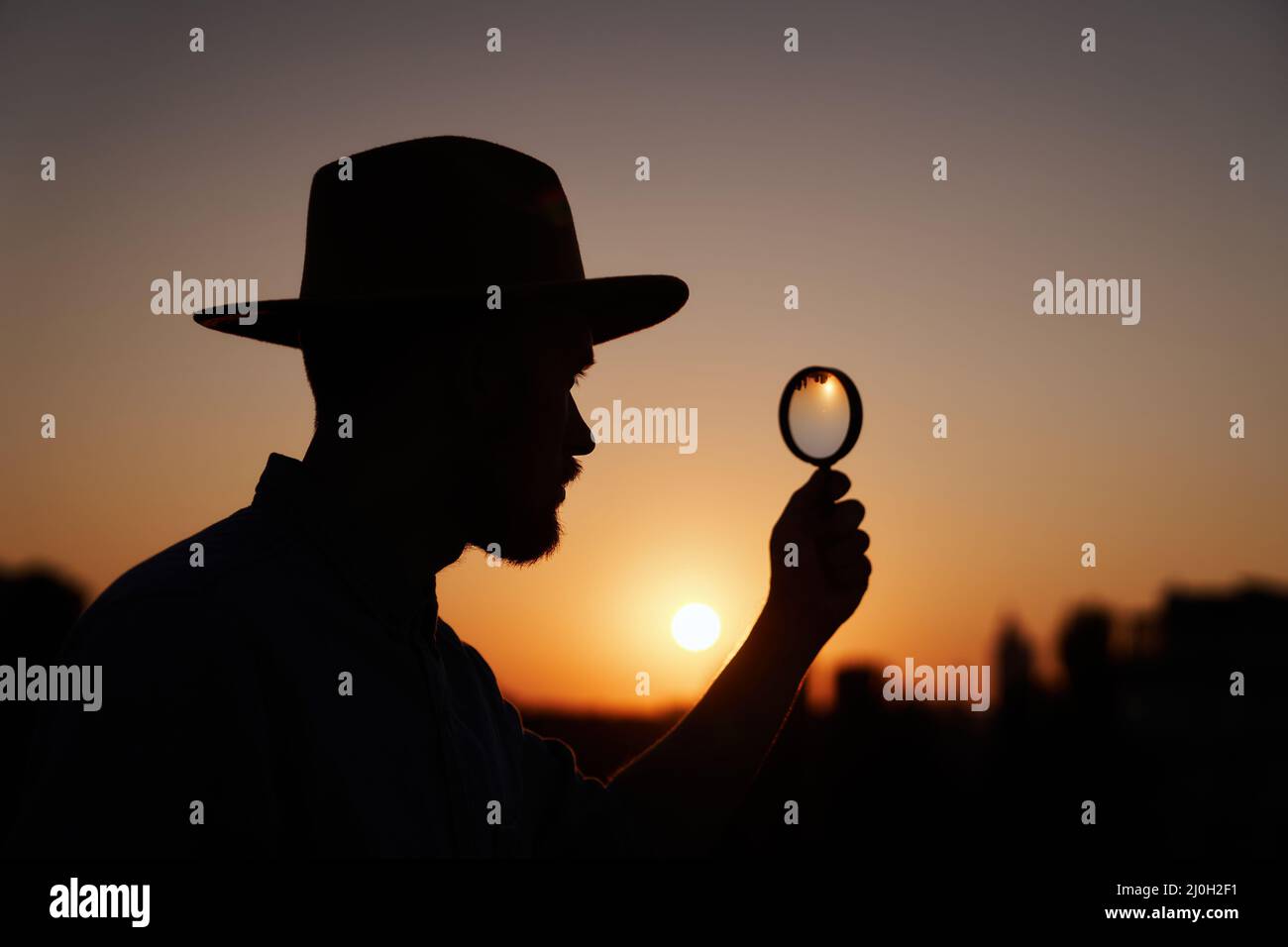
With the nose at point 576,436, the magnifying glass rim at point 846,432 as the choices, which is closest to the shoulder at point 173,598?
the nose at point 576,436

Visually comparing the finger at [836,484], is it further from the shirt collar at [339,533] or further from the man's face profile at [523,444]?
the shirt collar at [339,533]

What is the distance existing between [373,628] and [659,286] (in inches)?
54.5

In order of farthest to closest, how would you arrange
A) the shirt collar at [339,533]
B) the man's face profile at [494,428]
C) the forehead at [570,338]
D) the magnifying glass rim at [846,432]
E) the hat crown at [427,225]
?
the magnifying glass rim at [846,432], the forehead at [570,338], the hat crown at [427,225], the man's face profile at [494,428], the shirt collar at [339,533]

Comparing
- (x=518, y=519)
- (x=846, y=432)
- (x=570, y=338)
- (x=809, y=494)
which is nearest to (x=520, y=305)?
(x=570, y=338)

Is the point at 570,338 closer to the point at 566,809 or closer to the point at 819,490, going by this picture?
the point at 819,490

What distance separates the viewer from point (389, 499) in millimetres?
2867

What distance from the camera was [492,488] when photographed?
3.03 m

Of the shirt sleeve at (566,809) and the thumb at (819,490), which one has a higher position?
the thumb at (819,490)

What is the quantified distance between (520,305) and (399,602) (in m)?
0.87

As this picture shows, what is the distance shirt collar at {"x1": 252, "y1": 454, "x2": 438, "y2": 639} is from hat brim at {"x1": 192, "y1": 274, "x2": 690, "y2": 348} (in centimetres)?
44

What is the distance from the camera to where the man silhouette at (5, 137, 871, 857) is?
2.22 meters

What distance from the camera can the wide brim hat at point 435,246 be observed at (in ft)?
9.85
